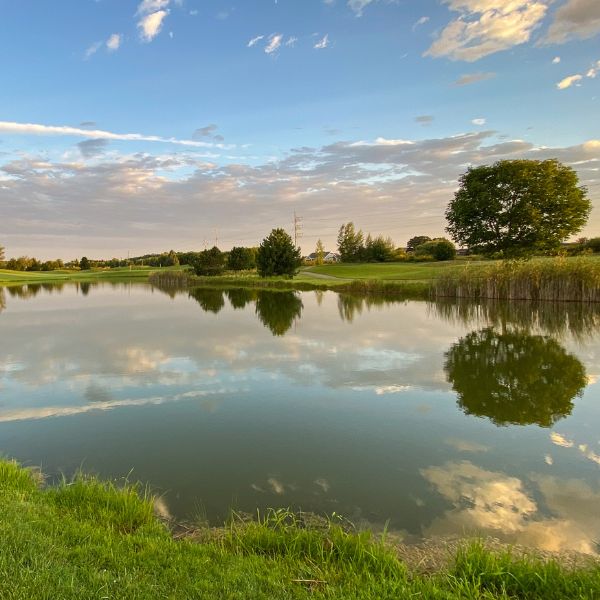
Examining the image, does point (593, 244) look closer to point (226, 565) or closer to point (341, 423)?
point (341, 423)

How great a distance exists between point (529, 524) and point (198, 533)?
3435mm

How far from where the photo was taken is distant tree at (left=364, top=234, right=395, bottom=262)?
79.6 m

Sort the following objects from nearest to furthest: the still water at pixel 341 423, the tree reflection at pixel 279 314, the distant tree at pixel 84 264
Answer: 1. the still water at pixel 341 423
2. the tree reflection at pixel 279 314
3. the distant tree at pixel 84 264

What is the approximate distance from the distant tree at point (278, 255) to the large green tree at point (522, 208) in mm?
23051

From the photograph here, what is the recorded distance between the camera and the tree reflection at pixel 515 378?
8633 mm

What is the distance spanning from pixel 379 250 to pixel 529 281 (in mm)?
54001

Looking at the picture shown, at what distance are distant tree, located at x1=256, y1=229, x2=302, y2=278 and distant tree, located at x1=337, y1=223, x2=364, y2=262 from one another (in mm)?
34546

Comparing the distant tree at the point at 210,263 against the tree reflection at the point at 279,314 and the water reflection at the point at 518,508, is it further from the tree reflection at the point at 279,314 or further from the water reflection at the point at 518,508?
the water reflection at the point at 518,508

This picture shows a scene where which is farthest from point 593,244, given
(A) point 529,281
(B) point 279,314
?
(B) point 279,314

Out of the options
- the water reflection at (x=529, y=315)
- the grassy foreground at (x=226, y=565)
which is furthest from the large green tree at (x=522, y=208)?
the grassy foreground at (x=226, y=565)

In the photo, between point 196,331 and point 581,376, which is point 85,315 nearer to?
point 196,331

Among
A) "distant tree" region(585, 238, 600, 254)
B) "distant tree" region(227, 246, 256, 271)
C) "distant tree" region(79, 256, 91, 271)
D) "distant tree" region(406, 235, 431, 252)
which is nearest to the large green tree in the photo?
"distant tree" region(585, 238, 600, 254)

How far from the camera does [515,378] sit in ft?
35.9

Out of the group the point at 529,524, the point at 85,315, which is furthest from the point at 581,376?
the point at 85,315
